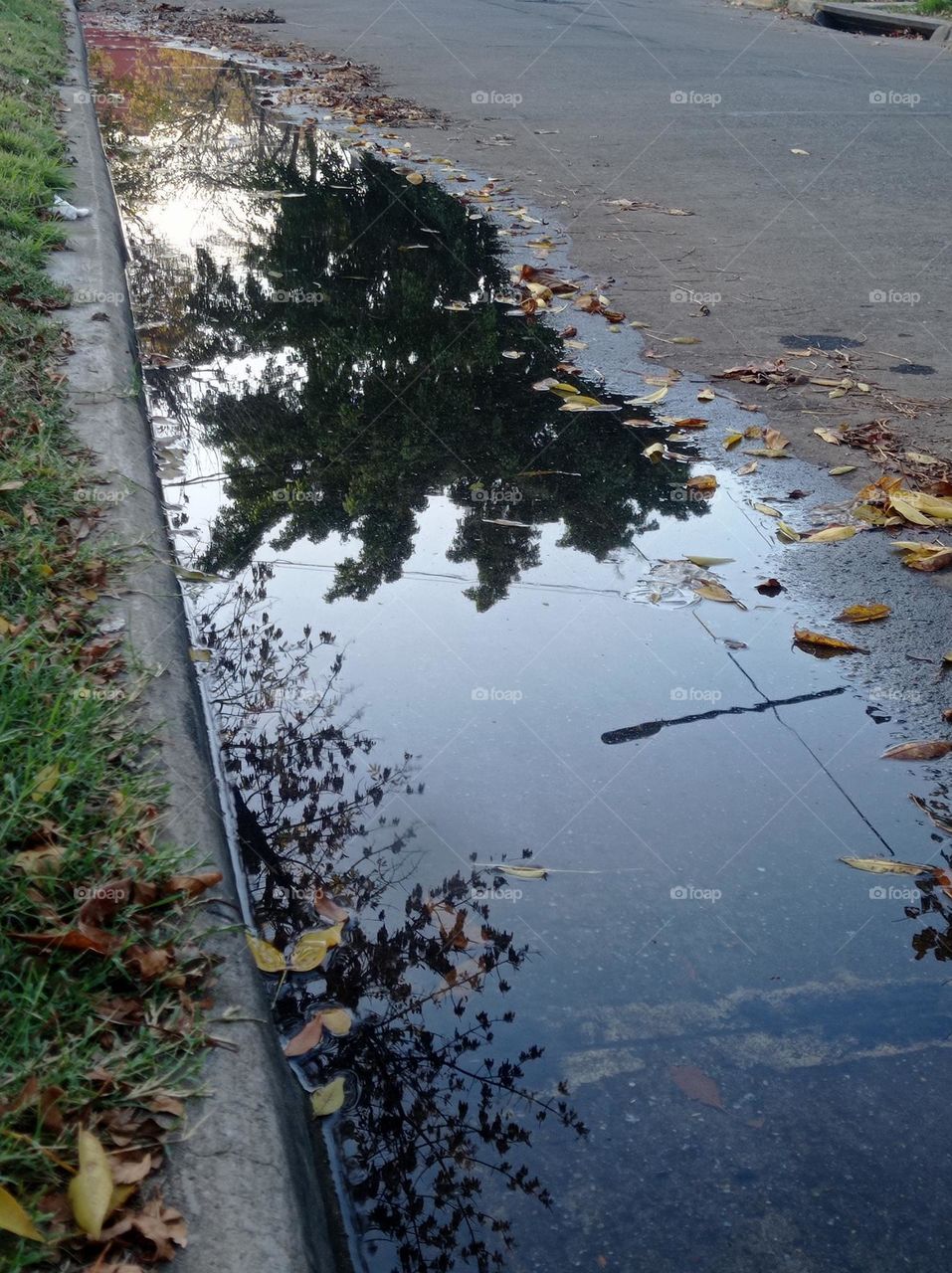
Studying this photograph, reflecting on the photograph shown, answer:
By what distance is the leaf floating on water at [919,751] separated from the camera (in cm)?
278

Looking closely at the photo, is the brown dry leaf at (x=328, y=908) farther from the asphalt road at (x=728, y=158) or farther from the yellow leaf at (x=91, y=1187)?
the asphalt road at (x=728, y=158)

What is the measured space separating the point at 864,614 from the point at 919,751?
666 mm

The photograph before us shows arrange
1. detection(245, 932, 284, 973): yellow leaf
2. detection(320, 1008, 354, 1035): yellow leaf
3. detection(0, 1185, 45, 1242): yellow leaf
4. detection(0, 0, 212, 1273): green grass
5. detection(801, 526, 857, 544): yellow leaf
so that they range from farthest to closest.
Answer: detection(801, 526, 857, 544): yellow leaf → detection(245, 932, 284, 973): yellow leaf → detection(320, 1008, 354, 1035): yellow leaf → detection(0, 0, 212, 1273): green grass → detection(0, 1185, 45, 1242): yellow leaf

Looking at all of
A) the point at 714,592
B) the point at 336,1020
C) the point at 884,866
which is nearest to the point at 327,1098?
the point at 336,1020

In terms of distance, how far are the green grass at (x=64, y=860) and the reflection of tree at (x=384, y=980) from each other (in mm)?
349

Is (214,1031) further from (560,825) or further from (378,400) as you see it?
(378,400)

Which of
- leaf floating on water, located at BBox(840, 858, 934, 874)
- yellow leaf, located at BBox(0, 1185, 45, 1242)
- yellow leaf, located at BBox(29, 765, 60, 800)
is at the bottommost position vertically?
leaf floating on water, located at BBox(840, 858, 934, 874)

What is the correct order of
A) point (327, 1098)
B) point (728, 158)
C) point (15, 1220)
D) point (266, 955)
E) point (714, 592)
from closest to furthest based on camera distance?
point (15, 1220) → point (327, 1098) → point (266, 955) → point (714, 592) → point (728, 158)

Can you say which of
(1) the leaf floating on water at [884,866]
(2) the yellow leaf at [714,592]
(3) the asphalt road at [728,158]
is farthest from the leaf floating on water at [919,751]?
(3) the asphalt road at [728,158]

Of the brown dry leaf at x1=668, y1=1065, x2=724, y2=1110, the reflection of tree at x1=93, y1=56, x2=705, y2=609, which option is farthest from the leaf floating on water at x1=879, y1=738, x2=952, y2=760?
the reflection of tree at x1=93, y1=56, x2=705, y2=609

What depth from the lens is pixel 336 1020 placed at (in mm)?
2133

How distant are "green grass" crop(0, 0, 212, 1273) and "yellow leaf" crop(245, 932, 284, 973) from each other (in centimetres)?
26

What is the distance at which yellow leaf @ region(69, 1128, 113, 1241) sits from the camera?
57.8 inches

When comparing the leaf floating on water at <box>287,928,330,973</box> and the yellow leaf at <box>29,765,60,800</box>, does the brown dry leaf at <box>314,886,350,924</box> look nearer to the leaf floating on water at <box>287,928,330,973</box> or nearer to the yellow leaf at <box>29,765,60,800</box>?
the leaf floating on water at <box>287,928,330,973</box>
